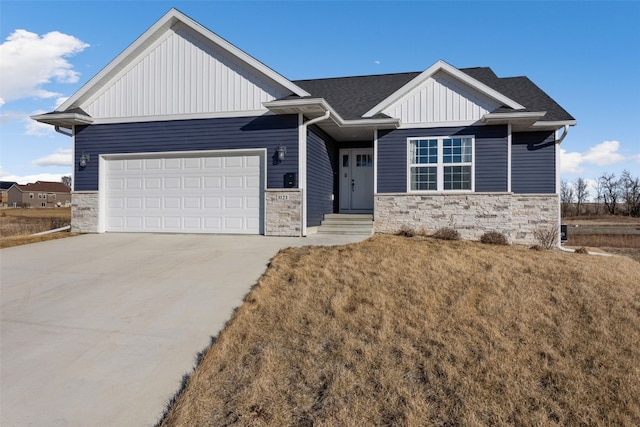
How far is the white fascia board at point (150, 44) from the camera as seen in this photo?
10508 millimetres

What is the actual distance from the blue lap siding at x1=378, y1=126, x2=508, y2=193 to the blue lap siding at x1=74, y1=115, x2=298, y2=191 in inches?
122

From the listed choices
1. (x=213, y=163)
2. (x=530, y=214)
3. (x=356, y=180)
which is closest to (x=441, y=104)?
(x=356, y=180)

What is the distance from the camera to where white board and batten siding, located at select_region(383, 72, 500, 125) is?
38.4 ft

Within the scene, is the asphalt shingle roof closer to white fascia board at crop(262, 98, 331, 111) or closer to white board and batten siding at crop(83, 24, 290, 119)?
white fascia board at crop(262, 98, 331, 111)

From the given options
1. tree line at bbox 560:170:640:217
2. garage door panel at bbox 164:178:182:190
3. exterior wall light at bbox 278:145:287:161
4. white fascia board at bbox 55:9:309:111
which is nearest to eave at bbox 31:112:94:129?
white fascia board at bbox 55:9:309:111

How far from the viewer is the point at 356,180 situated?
14.0 metres

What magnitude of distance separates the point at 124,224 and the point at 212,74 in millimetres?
4989

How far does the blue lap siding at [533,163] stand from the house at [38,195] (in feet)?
275

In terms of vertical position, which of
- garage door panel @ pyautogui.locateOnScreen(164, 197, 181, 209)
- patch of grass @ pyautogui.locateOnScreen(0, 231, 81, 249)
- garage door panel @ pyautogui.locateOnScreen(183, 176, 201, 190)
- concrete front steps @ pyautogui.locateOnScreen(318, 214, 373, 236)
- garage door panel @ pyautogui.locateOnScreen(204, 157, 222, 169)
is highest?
garage door panel @ pyautogui.locateOnScreen(204, 157, 222, 169)

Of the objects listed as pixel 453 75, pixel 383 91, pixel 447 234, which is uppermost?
pixel 383 91

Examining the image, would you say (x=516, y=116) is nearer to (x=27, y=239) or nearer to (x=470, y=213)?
(x=470, y=213)

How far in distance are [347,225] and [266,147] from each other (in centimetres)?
334

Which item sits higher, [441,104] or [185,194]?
[441,104]

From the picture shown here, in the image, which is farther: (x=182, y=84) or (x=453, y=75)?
(x=453, y=75)
